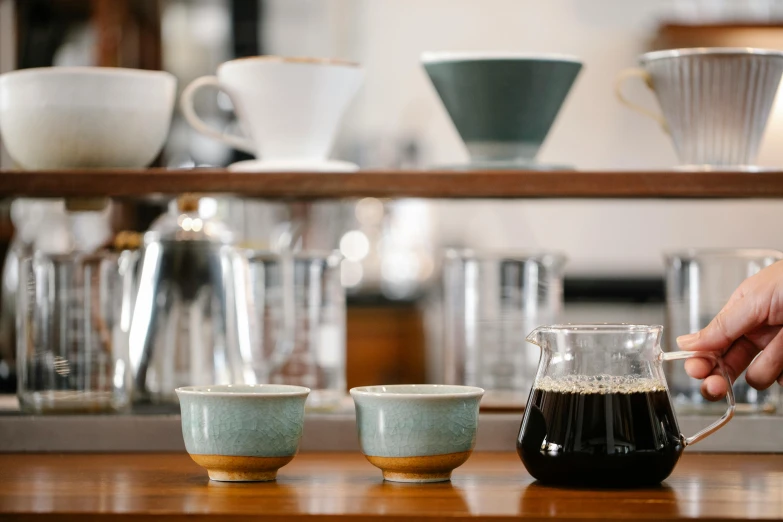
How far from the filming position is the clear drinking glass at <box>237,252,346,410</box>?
4.15ft

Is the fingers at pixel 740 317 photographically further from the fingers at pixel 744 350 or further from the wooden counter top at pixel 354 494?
the wooden counter top at pixel 354 494

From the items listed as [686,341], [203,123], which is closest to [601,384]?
[686,341]

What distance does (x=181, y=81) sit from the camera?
4.11m

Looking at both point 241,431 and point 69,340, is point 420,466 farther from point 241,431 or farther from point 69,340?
point 69,340

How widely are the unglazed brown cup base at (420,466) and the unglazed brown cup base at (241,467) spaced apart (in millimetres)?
94

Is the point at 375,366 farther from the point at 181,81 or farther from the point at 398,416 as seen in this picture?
the point at 398,416

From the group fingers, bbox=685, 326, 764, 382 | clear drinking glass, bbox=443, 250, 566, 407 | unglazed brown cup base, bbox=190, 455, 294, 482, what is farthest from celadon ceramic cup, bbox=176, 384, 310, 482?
fingers, bbox=685, 326, 764, 382

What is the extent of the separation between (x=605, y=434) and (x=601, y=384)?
0.15ft

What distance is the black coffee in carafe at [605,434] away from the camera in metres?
0.95

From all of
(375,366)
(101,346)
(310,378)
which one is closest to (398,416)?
(310,378)

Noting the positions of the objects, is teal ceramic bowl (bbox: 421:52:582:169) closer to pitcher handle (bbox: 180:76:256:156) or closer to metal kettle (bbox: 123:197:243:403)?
pitcher handle (bbox: 180:76:256:156)

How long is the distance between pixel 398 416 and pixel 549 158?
3585mm

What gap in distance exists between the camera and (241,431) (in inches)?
39.4

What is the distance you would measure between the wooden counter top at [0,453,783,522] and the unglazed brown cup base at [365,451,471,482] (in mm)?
15
